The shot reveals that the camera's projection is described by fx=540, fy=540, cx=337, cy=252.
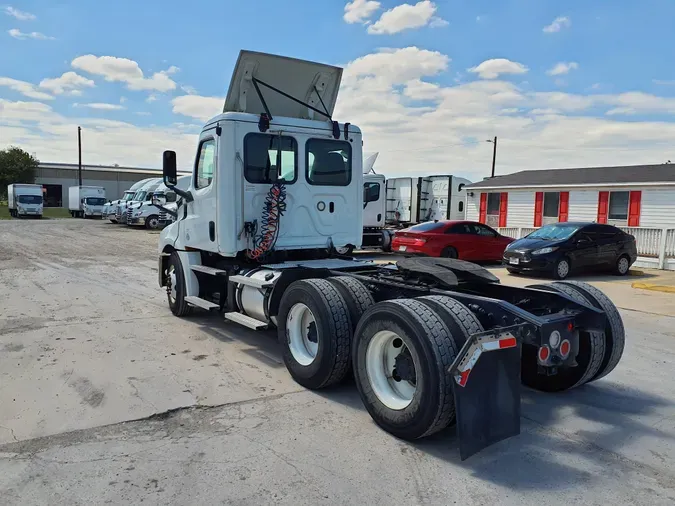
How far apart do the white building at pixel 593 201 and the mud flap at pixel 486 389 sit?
14896mm

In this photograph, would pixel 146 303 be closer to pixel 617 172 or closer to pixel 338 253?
pixel 338 253

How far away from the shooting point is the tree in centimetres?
6462

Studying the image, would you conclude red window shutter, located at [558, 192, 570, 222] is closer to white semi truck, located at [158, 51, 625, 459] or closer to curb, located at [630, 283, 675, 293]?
curb, located at [630, 283, 675, 293]

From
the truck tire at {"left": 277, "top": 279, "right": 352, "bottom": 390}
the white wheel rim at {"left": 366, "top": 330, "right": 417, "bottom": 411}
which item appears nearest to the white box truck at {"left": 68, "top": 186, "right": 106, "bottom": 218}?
the truck tire at {"left": 277, "top": 279, "right": 352, "bottom": 390}

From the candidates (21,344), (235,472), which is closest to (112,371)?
(21,344)

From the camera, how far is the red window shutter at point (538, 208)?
79.0 feet

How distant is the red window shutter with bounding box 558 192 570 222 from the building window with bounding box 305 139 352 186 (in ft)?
60.1

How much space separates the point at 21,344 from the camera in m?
6.63

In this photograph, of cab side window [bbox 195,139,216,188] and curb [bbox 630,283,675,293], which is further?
curb [bbox 630,283,675,293]

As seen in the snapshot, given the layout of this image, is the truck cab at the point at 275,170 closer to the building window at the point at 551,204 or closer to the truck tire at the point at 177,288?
the truck tire at the point at 177,288

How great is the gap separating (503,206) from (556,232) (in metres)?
11.4

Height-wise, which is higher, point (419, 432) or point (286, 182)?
point (286, 182)

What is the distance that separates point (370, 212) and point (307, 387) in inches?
591

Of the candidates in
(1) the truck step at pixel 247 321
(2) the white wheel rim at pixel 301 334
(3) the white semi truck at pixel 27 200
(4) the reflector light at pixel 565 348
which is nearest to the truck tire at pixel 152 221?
(3) the white semi truck at pixel 27 200
